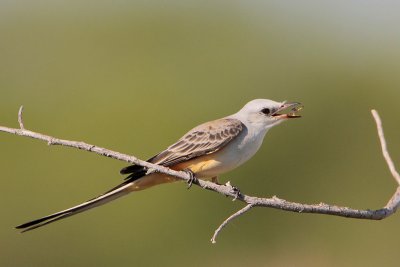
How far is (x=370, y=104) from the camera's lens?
794 inches

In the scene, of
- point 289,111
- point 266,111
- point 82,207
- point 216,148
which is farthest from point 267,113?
point 82,207

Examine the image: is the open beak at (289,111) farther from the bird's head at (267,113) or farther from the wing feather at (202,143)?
the wing feather at (202,143)

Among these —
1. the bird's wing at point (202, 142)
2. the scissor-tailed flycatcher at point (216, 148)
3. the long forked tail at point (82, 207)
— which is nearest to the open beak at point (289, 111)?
the scissor-tailed flycatcher at point (216, 148)

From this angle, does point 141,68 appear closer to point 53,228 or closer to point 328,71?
point 328,71

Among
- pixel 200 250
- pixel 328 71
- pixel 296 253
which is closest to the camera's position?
pixel 296 253

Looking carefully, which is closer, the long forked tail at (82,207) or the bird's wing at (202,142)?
the long forked tail at (82,207)

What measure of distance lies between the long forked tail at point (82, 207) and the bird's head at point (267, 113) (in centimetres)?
104

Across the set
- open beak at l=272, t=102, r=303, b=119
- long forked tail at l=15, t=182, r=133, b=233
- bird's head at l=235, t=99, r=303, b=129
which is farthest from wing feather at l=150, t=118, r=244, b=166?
long forked tail at l=15, t=182, r=133, b=233

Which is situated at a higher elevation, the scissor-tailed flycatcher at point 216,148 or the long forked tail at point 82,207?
the scissor-tailed flycatcher at point 216,148

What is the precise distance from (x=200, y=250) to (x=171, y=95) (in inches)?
252

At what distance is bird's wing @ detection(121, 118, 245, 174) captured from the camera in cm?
663

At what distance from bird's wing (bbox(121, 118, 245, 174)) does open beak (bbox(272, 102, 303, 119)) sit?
27cm

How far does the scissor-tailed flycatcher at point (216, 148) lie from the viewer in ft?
21.2

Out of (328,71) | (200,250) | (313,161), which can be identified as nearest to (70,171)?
(200,250)
